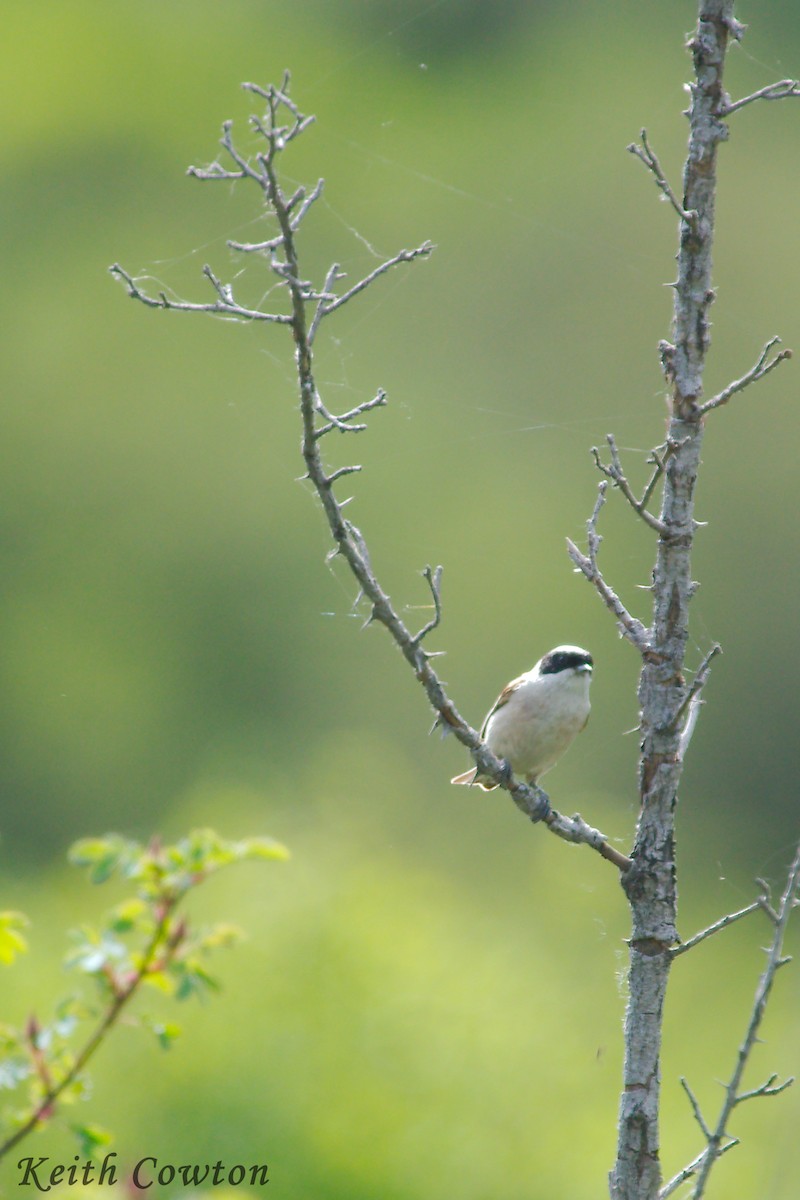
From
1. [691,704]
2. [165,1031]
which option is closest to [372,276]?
[691,704]

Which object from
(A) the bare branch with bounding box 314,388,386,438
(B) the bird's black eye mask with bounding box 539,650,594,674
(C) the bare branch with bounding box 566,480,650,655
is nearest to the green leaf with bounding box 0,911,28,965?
(A) the bare branch with bounding box 314,388,386,438

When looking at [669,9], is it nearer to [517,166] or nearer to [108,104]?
[517,166]

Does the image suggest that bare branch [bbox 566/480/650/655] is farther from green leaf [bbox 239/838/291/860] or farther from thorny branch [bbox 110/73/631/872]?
green leaf [bbox 239/838/291/860]

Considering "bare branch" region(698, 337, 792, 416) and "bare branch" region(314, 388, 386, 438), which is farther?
"bare branch" region(698, 337, 792, 416)

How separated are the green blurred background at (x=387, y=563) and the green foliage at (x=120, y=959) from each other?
23.2ft

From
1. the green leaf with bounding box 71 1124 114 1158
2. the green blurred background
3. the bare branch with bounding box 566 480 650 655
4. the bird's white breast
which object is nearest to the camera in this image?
the green leaf with bounding box 71 1124 114 1158

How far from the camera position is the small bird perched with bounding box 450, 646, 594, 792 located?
4777 mm

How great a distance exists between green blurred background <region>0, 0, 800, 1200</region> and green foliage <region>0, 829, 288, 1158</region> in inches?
279

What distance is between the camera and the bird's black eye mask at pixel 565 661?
16.5 ft

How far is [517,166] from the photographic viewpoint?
34.9 m

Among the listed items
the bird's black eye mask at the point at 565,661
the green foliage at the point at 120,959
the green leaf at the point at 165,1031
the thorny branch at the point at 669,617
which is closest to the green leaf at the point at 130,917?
the green foliage at the point at 120,959

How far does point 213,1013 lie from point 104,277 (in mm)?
24257

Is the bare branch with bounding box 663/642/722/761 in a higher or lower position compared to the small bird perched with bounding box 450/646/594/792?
lower

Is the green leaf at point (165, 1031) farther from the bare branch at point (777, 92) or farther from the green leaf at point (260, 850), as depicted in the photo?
the bare branch at point (777, 92)
